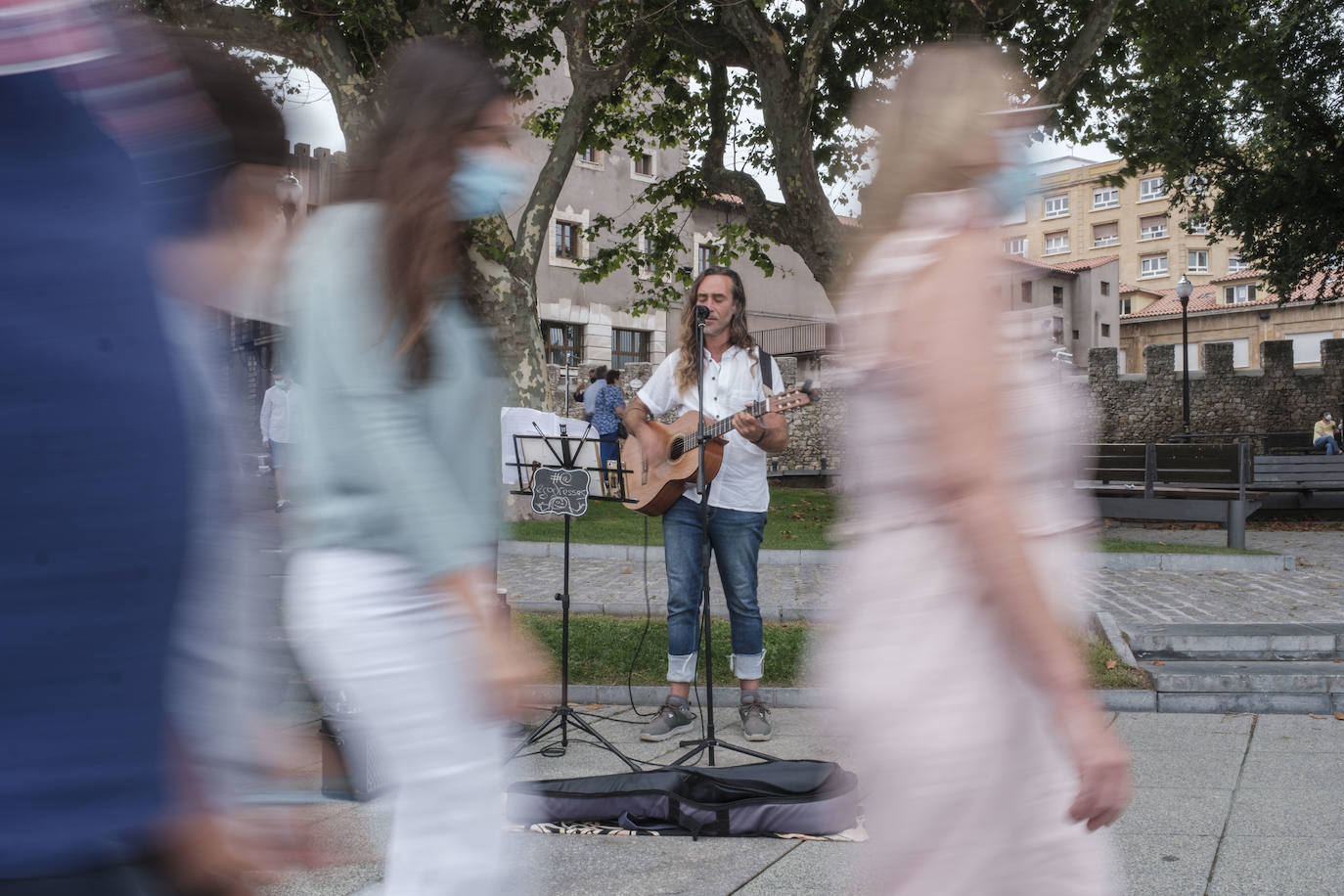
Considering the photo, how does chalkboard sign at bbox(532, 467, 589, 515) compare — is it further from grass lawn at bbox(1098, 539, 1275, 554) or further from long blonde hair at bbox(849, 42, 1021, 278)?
grass lawn at bbox(1098, 539, 1275, 554)

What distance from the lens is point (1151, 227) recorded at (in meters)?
76.5

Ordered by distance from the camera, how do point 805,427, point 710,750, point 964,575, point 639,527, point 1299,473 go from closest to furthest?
point 964,575
point 710,750
point 639,527
point 1299,473
point 805,427

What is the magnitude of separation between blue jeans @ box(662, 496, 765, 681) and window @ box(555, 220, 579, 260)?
115 ft

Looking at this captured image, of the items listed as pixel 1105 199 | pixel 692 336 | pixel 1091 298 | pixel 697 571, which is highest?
pixel 1105 199

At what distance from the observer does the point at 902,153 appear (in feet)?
6.61

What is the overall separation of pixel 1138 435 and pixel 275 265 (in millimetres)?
37667

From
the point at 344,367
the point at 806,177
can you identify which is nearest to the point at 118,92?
the point at 344,367

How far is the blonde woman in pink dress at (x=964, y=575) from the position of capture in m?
1.79

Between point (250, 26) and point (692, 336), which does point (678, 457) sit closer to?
point (692, 336)

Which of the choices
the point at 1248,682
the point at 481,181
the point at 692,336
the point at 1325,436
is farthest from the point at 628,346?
the point at 481,181

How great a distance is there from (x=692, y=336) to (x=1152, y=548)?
9527 millimetres

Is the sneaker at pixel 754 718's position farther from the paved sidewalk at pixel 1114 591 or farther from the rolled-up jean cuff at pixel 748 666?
the paved sidewalk at pixel 1114 591

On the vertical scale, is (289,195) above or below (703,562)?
above

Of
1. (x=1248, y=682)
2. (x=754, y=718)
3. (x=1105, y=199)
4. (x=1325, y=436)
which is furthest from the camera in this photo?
(x=1105, y=199)
